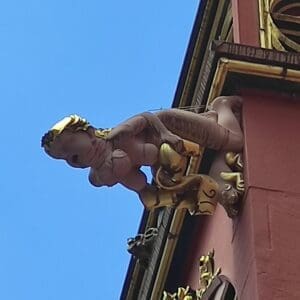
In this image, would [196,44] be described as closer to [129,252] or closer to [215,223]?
[129,252]

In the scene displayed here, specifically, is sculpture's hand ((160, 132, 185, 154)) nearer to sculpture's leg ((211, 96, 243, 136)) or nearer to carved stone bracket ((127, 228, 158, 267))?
sculpture's leg ((211, 96, 243, 136))

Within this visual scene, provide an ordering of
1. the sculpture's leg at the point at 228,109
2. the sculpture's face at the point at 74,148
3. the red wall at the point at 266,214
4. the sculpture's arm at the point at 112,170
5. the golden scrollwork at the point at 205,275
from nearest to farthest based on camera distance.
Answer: the red wall at the point at 266,214 < the sculpture's face at the point at 74,148 < the sculpture's arm at the point at 112,170 < the sculpture's leg at the point at 228,109 < the golden scrollwork at the point at 205,275

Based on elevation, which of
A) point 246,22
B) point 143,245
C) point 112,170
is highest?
point 246,22

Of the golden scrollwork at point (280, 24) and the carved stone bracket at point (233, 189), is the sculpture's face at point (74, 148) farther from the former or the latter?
the golden scrollwork at point (280, 24)

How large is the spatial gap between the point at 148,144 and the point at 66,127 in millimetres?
573

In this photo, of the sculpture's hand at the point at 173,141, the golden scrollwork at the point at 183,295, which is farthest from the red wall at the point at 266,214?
the golden scrollwork at the point at 183,295

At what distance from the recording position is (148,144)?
9.37 metres

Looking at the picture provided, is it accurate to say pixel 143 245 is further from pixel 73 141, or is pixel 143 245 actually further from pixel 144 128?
pixel 73 141

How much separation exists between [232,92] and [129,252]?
145 inches

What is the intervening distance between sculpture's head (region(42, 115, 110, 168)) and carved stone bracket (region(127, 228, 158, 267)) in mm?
3680

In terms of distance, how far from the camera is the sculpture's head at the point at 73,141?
8.97 metres

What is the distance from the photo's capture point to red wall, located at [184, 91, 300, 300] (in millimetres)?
8820

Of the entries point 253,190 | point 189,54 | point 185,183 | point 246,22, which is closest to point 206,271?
point 185,183

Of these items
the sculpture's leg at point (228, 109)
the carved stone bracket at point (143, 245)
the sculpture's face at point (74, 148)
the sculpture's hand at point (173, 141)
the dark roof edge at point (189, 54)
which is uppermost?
the dark roof edge at point (189, 54)
